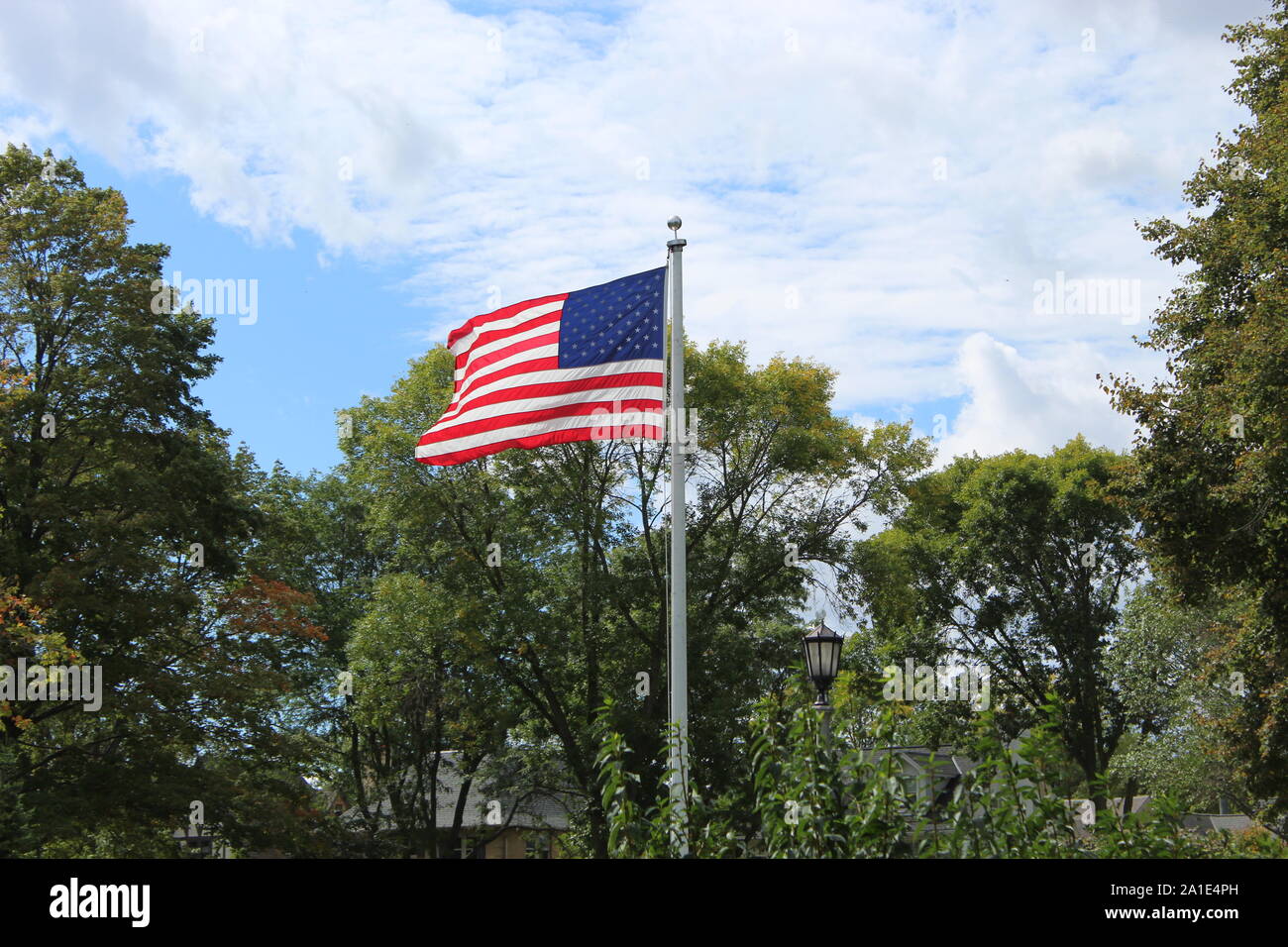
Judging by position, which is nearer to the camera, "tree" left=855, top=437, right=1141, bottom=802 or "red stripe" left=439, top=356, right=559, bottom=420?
"red stripe" left=439, top=356, right=559, bottom=420

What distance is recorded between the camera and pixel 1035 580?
139 ft

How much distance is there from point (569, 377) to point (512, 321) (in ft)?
4.15

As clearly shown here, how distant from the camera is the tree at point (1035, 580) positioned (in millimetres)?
41406

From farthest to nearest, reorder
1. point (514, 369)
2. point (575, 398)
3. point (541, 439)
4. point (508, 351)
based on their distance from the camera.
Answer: point (508, 351)
point (514, 369)
point (575, 398)
point (541, 439)

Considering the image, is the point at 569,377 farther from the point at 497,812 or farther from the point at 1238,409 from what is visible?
the point at 497,812

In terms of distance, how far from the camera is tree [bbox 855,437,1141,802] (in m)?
41.4

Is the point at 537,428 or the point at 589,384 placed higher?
the point at 589,384

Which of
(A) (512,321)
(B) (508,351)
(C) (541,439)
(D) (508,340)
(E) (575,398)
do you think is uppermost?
(A) (512,321)

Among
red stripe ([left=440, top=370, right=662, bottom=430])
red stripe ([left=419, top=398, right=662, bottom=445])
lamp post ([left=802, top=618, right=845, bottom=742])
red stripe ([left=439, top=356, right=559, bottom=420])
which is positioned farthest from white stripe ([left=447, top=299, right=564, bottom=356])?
lamp post ([left=802, top=618, right=845, bottom=742])

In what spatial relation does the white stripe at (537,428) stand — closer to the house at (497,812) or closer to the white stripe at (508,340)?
the white stripe at (508,340)

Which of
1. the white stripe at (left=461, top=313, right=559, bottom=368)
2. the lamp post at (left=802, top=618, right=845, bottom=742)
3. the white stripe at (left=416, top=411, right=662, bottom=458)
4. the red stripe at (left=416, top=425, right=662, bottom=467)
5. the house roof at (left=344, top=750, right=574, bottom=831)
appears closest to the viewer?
the red stripe at (left=416, top=425, right=662, bottom=467)

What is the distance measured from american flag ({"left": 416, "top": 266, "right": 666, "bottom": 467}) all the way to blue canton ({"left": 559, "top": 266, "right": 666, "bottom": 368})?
0.03ft

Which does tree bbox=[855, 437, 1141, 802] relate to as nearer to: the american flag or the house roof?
the house roof

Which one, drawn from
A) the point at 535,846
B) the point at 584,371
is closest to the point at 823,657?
the point at 584,371
